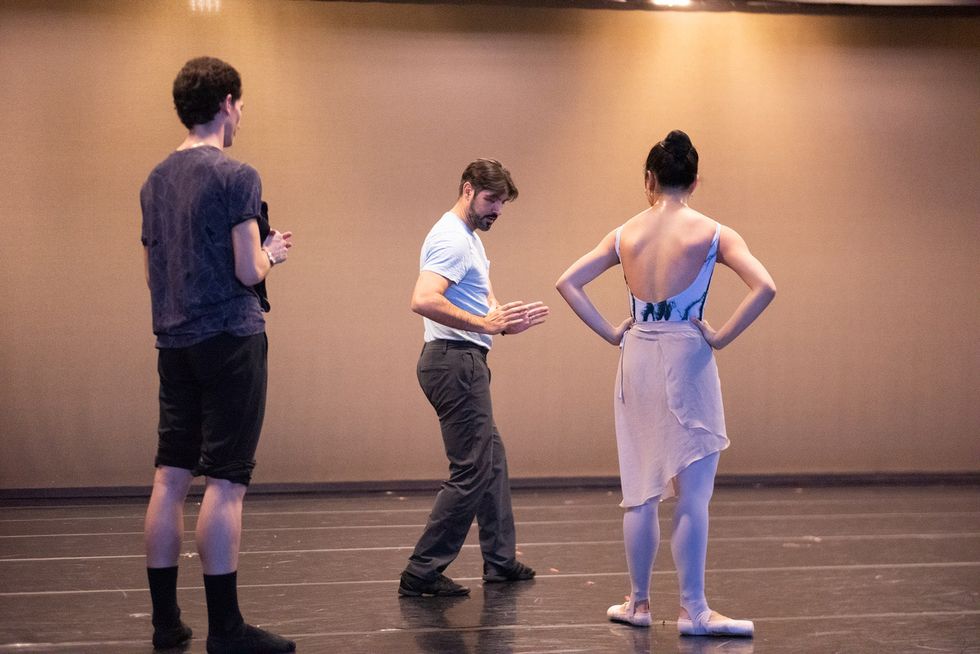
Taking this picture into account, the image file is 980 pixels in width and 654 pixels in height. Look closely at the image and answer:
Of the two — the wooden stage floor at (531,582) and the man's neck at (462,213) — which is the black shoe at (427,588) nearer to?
the wooden stage floor at (531,582)

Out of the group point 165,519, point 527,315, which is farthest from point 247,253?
point 527,315

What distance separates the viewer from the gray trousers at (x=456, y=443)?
3752 mm

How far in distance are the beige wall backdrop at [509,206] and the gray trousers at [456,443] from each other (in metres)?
2.43

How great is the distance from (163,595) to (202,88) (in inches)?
50.7

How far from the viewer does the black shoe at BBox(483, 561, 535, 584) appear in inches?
156

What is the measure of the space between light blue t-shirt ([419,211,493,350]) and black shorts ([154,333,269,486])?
0.87 metres

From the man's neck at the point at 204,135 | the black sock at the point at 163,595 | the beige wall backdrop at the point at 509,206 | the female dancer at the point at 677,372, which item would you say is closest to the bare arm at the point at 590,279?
the female dancer at the point at 677,372

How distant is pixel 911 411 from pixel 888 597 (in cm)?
312

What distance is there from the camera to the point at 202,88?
9.29ft

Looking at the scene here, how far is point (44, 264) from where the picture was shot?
5.93 metres

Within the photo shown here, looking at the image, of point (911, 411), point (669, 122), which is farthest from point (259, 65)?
point (911, 411)

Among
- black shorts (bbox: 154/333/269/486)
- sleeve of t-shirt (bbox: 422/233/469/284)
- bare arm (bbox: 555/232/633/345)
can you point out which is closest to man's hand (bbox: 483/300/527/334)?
bare arm (bbox: 555/232/633/345)

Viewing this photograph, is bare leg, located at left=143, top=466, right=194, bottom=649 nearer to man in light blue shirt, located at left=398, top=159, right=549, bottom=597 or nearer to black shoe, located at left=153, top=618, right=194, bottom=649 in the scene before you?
black shoe, located at left=153, top=618, right=194, bottom=649

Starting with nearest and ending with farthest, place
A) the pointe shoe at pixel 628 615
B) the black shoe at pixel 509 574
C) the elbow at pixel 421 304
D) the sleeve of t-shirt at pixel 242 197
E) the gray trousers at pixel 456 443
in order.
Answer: the sleeve of t-shirt at pixel 242 197
the pointe shoe at pixel 628 615
the elbow at pixel 421 304
the gray trousers at pixel 456 443
the black shoe at pixel 509 574
